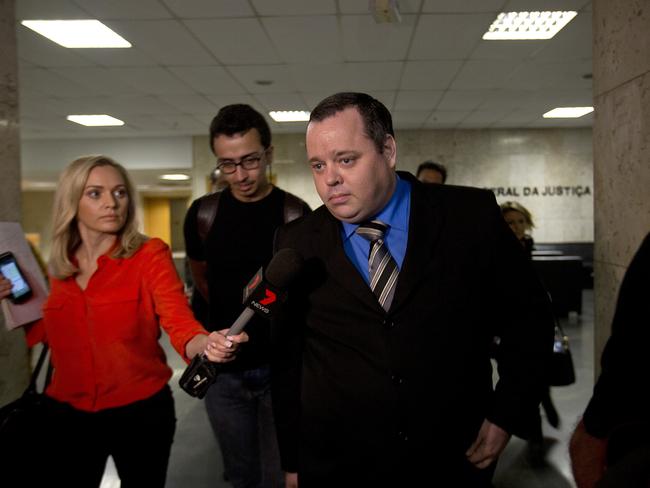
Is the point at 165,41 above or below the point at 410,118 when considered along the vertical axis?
below

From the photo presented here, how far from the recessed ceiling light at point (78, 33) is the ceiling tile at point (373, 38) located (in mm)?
2297

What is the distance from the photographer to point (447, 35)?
5102 mm

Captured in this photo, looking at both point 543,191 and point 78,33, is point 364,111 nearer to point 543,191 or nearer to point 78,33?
point 78,33

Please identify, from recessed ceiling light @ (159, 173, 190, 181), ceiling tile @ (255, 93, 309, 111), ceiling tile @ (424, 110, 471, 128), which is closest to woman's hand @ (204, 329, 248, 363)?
ceiling tile @ (255, 93, 309, 111)

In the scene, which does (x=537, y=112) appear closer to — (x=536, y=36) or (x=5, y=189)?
(x=536, y=36)

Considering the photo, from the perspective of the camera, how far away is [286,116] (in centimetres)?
940

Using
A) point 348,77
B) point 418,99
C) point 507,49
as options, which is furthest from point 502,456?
point 418,99

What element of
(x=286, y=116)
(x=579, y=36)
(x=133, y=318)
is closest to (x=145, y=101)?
(x=286, y=116)

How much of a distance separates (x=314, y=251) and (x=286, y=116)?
837 cm

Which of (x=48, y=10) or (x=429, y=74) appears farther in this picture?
(x=429, y=74)

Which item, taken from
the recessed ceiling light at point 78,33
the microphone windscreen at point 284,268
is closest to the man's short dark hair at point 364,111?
the microphone windscreen at point 284,268

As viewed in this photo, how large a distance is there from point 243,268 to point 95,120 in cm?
867

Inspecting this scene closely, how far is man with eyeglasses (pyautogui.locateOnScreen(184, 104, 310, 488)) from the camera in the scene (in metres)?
1.97

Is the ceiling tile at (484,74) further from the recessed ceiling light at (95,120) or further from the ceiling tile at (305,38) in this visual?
the recessed ceiling light at (95,120)
